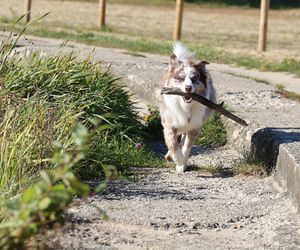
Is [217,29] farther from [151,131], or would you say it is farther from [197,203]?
[197,203]

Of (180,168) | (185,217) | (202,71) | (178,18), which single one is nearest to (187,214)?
(185,217)

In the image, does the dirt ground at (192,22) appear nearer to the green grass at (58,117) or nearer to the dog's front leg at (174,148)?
the green grass at (58,117)

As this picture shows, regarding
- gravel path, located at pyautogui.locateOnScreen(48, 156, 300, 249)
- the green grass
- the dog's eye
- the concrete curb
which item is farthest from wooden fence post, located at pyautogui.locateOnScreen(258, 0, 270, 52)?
gravel path, located at pyautogui.locateOnScreen(48, 156, 300, 249)

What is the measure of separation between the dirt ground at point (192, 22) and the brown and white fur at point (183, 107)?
10844 millimetres

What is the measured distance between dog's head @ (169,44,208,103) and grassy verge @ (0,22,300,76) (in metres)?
7.34

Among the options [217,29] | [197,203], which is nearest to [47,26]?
[217,29]

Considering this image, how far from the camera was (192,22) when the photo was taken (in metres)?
32.2

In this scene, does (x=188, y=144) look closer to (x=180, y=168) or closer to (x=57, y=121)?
(x=180, y=168)

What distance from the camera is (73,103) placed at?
31.6ft

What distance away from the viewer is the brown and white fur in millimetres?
9641

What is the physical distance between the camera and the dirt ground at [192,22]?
2522cm

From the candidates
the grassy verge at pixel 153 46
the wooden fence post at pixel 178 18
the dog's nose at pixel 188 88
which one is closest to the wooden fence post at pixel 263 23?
the grassy verge at pixel 153 46

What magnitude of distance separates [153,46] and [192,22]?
37.8 ft

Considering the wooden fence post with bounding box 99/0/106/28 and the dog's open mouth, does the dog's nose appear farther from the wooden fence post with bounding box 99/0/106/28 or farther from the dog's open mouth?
the wooden fence post with bounding box 99/0/106/28
